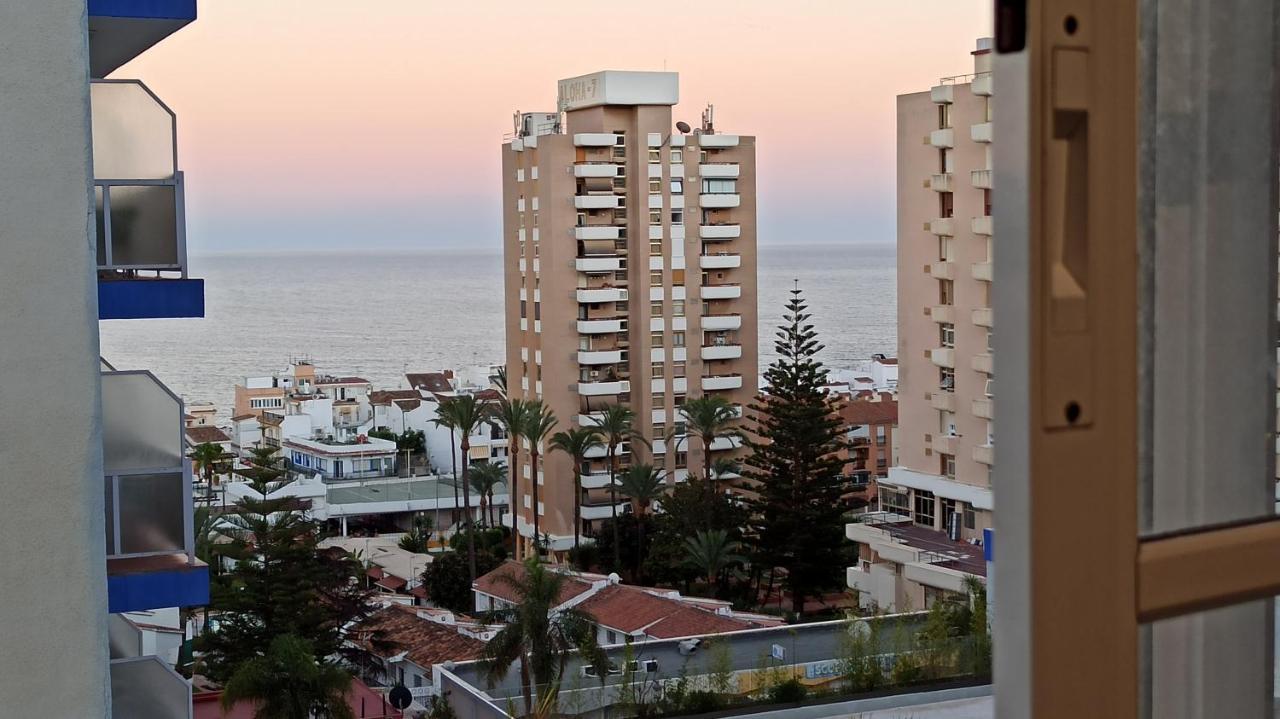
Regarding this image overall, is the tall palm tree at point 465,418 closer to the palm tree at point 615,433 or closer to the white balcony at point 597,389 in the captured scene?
the palm tree at point 615,433

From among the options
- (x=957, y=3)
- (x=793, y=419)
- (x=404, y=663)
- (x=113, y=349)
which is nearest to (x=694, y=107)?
(x=957, y=3)

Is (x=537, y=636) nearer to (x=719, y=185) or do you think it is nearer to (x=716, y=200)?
(x=716, y=200)

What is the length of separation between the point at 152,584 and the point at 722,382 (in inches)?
743

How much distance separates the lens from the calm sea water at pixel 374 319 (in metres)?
35.8

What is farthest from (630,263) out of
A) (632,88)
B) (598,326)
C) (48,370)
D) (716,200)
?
(48,370)

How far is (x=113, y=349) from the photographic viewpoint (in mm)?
36906

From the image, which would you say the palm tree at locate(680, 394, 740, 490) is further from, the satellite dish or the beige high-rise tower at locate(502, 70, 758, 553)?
the satellite dish

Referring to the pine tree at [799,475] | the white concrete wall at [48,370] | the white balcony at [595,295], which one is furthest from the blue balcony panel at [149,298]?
the white balcony at [595,295]

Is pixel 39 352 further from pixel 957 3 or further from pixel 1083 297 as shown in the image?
pixel 957 3

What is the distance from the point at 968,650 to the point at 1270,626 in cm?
1162

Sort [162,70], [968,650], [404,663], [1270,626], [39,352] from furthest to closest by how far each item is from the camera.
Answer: [162,70], [404,663], [968,650], [39,352], [1270,626]

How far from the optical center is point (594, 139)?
2028cm

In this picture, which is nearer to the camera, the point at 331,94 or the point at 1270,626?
the point at 1270,626

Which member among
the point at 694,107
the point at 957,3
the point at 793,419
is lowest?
the point at 793,419
